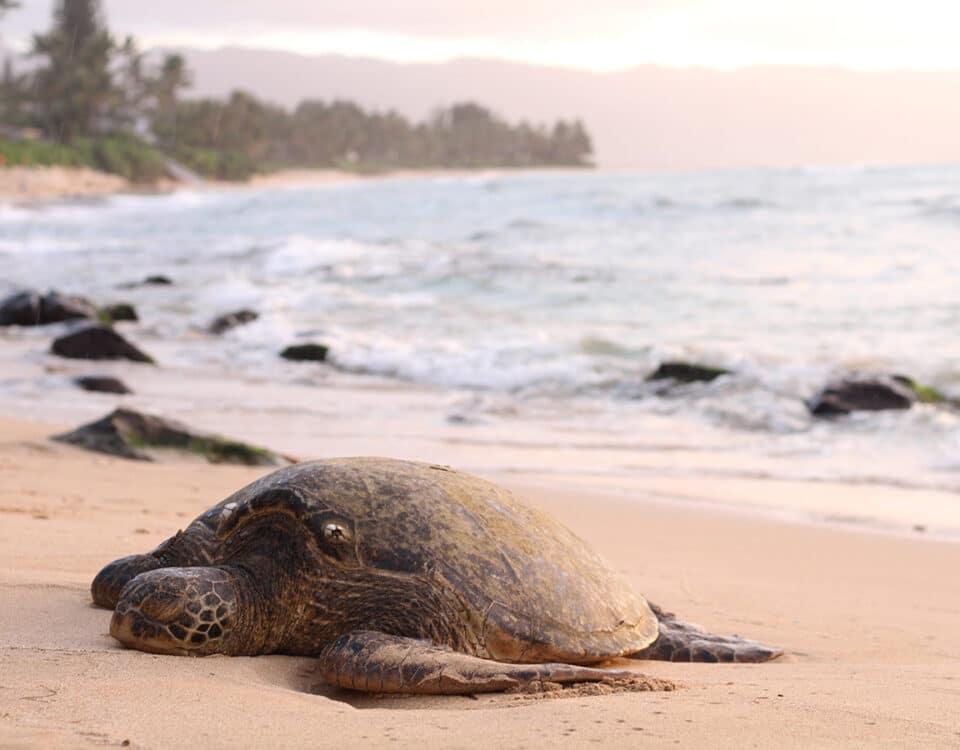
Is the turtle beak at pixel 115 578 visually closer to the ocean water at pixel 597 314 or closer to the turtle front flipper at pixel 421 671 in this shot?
→ the turtle front flipper at pixel 421 671

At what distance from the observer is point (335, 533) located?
3137 millimetres

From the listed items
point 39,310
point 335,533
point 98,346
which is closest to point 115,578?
point 335,533

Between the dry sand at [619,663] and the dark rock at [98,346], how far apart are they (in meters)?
5.87

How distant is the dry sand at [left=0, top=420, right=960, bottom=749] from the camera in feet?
7.83

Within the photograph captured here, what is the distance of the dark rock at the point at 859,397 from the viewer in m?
9.49

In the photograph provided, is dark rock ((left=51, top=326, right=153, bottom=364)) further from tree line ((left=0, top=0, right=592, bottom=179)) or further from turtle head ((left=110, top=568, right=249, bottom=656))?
tree line ((left=0, top=0, right=592, bottom=179))

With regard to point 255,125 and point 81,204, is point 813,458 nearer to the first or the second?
point 81,204

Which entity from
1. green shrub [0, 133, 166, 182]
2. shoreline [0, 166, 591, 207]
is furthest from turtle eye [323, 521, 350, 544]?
green shrub [0, 133, 166, 182]

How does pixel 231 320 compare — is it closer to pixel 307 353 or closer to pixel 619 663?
pixel 307 353

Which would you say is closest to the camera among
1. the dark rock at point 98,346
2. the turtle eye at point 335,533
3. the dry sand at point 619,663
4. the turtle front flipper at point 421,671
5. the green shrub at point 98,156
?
the dry sand at point 619,663

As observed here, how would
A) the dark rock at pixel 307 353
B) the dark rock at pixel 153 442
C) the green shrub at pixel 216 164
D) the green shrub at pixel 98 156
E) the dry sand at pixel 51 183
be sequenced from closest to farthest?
1. the dark rock at pixel 153 442
2. the dark rock at pixel 307 353
3. the dry sand at pixel 51 183
4. the green shrub at pixel 98 156
5. the green shrub at pixel 216 164

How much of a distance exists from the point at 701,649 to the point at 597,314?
12.6 metres

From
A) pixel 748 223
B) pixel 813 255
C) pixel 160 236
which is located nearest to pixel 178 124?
pixel 160 236

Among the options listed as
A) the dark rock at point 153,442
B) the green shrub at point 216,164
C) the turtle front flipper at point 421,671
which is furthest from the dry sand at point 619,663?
the green shrub at point 216,164
